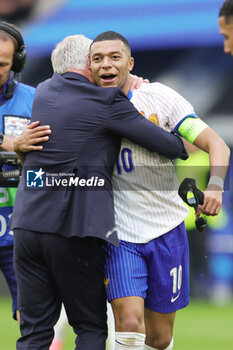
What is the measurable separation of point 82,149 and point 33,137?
253 millimetres

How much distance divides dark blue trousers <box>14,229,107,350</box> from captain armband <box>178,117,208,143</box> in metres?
0.66

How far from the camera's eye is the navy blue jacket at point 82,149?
3971 millimetres

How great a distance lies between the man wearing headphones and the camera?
193 inches

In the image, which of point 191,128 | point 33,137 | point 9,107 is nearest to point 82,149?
point 33,137

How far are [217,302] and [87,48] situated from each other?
6403 mm

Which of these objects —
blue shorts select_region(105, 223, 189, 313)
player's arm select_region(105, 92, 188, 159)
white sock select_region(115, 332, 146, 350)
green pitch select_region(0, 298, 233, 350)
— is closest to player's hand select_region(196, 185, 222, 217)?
player's arm select_region(105, 92, 188, 159)

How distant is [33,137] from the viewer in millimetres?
4066

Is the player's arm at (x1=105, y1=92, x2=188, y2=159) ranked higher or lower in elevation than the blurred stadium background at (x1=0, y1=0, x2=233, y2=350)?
higher

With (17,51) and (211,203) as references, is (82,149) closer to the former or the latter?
(211,203)

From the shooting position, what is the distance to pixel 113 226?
403cm

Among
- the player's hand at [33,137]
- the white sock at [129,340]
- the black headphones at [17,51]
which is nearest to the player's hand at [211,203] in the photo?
the white sock at [129,340]

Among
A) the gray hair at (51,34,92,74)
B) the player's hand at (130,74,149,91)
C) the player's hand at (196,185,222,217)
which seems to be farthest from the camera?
the player's hand at (130,74,149,91)

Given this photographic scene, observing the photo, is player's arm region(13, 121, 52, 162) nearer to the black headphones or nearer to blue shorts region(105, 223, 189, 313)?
blue shorts region(105, 223, 189, 313)

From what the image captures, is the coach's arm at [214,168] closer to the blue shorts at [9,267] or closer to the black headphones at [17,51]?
the black headphones at [17,51]
